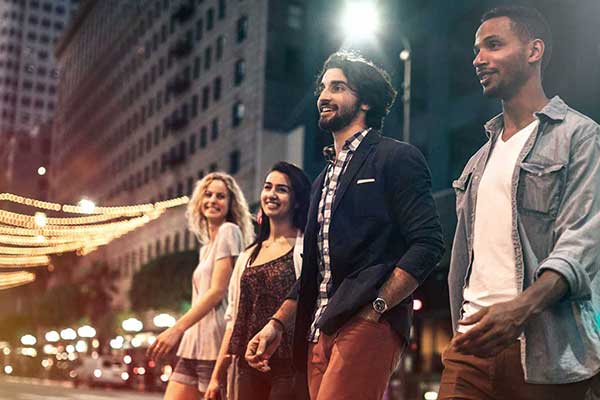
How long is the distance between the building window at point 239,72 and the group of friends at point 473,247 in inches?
1934

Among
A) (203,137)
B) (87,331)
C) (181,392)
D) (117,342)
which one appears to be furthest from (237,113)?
(181,392)

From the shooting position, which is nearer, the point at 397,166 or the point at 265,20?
the point at 397,166

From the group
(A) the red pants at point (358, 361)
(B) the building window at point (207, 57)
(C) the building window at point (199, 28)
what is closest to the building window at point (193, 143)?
(B) the building window at point (207, 57)

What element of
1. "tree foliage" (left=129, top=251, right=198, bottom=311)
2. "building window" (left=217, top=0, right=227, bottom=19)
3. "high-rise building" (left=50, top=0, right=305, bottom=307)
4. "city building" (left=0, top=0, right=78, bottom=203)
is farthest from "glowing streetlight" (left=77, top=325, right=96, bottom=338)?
"city building" (left=0, top=0, right=78, bottom=203)

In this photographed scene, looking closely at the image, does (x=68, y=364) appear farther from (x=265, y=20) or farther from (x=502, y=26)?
(x=502, y=26)

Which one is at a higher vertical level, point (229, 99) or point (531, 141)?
point (229, 99)

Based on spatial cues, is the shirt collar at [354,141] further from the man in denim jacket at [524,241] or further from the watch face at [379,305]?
the watch face at [379,305]

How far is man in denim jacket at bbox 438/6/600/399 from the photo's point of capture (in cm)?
289

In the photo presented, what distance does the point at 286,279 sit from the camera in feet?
17.2

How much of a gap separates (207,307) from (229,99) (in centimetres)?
4933

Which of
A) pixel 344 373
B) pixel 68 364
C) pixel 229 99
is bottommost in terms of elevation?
pixel 68 364

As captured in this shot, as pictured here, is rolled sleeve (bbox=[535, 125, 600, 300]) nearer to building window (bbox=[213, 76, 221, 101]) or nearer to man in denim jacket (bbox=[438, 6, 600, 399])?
man in denim jacket (bbox=[438, 6, 600, 399])

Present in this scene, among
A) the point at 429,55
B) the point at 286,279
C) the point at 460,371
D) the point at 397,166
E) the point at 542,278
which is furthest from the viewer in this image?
the point at 429,55

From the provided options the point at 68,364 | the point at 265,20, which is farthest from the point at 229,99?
the point at 68,364
